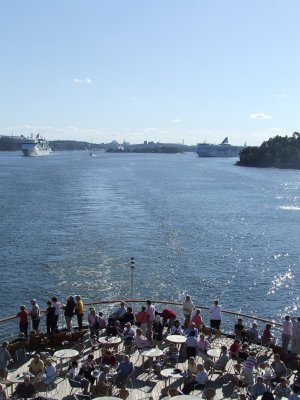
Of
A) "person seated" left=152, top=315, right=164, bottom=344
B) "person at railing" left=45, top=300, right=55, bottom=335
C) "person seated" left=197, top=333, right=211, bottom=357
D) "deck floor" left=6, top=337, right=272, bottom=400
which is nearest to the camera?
"deck floor" left=6, top=337, right=272, bottom=400

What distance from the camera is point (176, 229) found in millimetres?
53188

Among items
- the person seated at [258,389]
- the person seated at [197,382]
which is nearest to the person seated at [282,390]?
the person seated at [258,389]

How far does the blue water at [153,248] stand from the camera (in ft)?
105

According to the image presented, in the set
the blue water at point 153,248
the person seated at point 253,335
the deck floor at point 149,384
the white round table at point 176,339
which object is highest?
the white round table at point 176,339

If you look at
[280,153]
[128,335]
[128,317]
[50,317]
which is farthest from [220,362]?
[280,153]

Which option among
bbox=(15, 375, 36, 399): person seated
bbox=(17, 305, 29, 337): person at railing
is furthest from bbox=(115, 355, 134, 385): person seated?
bbox=(17, 305, 29, 337): person at railing

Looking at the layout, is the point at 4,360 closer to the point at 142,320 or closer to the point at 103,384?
the point at 103,384

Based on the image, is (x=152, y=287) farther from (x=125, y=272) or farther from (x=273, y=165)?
(x=273, y=165)

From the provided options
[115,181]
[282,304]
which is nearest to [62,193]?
[115,181]

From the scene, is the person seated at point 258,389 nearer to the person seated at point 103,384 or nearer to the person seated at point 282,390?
the person seated at point 282,390

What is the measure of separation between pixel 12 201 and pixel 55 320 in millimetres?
58891

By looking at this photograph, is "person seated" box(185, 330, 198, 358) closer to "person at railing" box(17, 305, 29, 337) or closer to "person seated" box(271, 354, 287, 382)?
"person seated" box(271, 354, 287, 382)

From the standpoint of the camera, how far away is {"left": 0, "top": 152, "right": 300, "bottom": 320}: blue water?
105 feet

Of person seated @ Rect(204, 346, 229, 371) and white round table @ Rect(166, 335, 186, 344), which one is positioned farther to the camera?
white round table @ Rect(166, 335, 186, 344)
